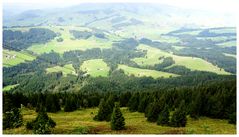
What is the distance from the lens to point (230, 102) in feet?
191

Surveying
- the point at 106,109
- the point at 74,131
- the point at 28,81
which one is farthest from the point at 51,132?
the point at 28,81

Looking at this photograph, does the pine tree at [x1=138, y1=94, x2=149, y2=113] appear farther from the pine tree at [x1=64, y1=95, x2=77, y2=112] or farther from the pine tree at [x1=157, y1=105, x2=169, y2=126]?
the pine tree at [x1=157, y1=105, x2=169, y2=126]

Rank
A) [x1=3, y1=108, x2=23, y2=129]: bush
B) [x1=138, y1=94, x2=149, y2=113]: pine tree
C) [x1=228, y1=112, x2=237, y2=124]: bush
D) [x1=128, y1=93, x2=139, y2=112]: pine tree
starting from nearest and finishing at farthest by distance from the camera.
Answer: [x1=3, y1=108, x2=23, y2=129]: bush → [x1=228, y1=112, x2=237, y2=124]: bush → [x1=138, y1=94, x2=149, y2=113]: pine tree → [x1=128, y1=93, x2=139, y2=112]: pine tree

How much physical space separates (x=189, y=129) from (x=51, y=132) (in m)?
16.4

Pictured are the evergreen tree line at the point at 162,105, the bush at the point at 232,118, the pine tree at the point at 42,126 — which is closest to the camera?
the pine tree at the point at 42,126

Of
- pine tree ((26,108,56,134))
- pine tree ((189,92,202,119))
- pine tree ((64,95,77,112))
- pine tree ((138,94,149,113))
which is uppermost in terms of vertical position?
pine tree ((26,108,56,134))

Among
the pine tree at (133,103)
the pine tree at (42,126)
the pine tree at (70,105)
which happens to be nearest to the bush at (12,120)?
the pine tree at (42,126)

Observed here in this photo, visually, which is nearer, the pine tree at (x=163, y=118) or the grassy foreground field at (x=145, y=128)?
the grassy foreground field at (x=145, y=128)

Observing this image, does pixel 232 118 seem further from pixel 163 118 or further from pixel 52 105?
pixel 52 105

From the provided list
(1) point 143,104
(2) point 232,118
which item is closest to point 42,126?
(2) point 232,118

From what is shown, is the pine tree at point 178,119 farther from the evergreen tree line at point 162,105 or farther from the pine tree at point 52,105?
the pine tree at point 52,105

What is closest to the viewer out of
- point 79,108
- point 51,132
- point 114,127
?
point 51,132

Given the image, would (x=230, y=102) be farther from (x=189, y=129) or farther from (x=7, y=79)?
(x=7, y=79)

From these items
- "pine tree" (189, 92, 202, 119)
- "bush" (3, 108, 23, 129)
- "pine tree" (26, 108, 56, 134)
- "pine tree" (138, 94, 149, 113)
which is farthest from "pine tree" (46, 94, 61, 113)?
"pine tree" (26, 108, 56, 134)
